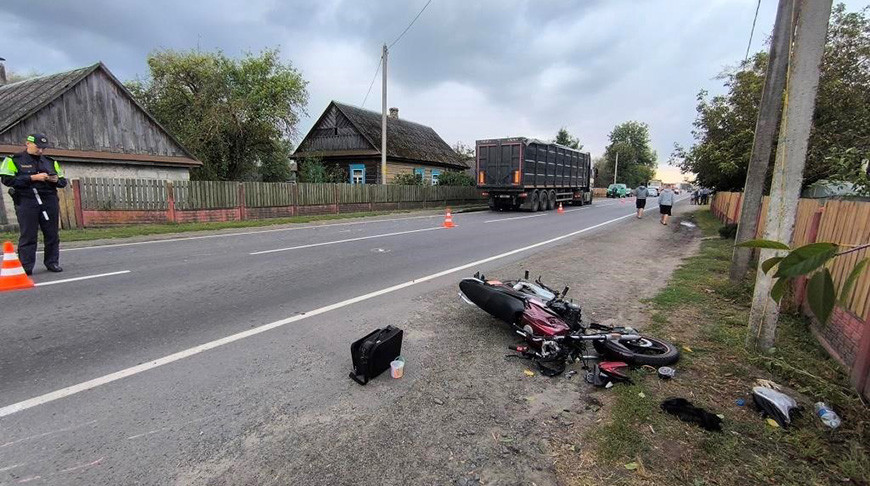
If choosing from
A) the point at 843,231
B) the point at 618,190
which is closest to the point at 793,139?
the point at 843,231

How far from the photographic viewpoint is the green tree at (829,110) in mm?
9289

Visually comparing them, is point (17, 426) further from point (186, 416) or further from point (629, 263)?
point (629, 263)

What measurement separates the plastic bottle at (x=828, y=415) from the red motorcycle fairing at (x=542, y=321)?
5.77 feet

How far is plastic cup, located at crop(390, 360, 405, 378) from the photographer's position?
3.37 meters

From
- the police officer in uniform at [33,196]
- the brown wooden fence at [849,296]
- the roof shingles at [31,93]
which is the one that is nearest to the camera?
the brown wooden fence at [849,296]

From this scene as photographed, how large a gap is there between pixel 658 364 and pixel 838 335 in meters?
1.82

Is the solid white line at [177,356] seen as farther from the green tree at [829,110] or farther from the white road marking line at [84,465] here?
the green tree at [829,110]

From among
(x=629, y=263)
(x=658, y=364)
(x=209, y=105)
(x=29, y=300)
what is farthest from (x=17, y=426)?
(x=209, y=105)

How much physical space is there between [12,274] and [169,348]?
12.0 ft

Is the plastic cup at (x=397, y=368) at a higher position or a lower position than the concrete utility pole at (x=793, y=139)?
lower

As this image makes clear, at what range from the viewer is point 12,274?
5.47 m

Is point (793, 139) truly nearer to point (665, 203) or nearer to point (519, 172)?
point (665, 203)

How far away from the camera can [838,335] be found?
3.81m

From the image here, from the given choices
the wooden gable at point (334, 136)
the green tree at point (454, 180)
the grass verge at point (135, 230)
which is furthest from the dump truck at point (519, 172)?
the grass verge at point (135, 230)
